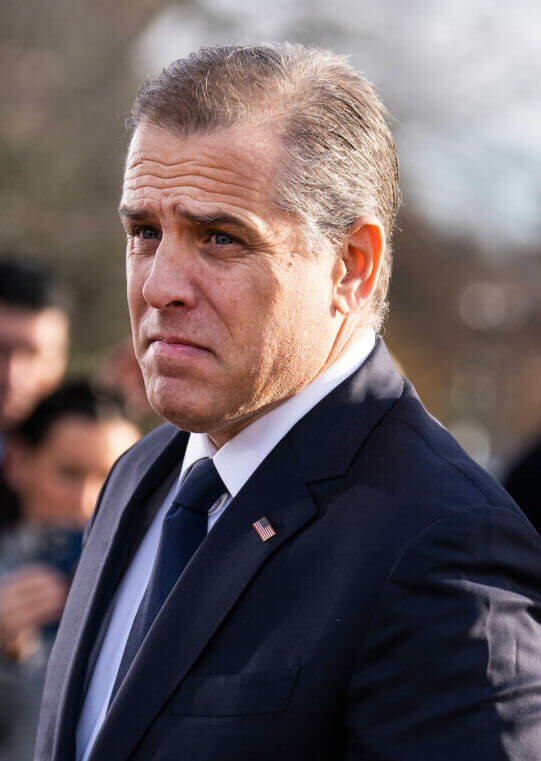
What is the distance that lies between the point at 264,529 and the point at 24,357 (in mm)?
3400

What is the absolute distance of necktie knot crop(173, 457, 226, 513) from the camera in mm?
2455

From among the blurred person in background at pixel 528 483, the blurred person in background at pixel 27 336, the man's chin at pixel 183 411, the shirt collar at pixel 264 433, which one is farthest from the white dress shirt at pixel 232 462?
the blurred person in background at pixel 27 336

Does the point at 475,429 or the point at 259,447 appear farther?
the point at 475,429

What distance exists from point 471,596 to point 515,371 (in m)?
34.9

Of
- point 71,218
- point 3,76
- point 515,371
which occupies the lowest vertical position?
point 515,371

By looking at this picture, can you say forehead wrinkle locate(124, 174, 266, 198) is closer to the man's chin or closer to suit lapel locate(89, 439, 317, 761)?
the man's chin

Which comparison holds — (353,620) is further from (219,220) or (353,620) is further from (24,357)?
(24,357)

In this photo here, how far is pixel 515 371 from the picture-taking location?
3628 centimetres

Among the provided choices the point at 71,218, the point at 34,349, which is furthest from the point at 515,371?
the point at 34,349

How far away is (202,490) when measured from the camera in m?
2.46

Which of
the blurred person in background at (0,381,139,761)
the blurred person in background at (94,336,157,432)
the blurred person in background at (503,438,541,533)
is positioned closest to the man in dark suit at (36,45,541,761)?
the blurred person in background at (0,381,139,761)

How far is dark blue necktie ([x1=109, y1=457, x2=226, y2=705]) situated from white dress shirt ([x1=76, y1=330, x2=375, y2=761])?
23 mm

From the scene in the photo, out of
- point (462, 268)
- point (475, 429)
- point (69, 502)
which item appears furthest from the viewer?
point (462, 268)

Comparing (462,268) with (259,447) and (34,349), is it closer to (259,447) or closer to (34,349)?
(34,349)
